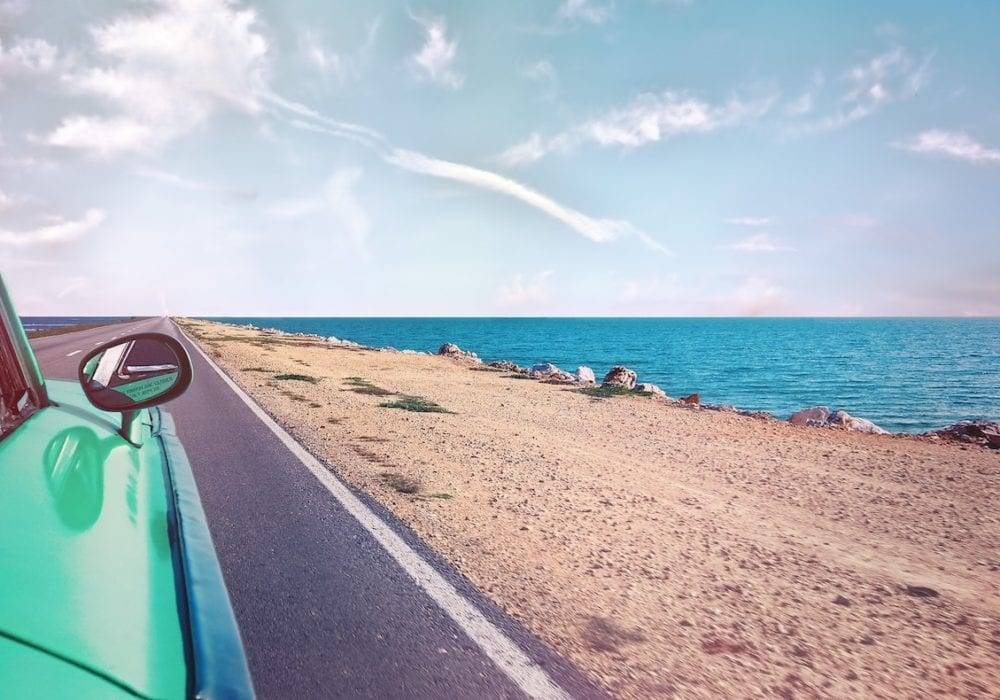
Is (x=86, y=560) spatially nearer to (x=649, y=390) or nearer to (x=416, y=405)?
(x=416, y=405)

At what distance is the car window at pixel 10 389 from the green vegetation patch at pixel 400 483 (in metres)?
4.51

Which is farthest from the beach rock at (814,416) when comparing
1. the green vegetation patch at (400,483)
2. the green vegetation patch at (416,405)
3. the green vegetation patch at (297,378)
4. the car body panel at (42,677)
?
the car body panel at (42,677)

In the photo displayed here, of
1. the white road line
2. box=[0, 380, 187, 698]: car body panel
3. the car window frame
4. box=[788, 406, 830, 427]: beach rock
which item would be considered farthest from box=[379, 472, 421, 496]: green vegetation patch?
box=[788, 406, 830, 427]: beach rock


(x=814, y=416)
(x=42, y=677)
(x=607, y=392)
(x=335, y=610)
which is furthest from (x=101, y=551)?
(x=814, y=416)

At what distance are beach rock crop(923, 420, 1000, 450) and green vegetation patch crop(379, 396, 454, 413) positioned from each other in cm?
965

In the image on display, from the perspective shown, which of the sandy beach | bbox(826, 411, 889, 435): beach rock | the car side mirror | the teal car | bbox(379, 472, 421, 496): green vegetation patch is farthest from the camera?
bbox(826, 411, 889, 435): beach rock

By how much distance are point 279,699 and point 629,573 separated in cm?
266

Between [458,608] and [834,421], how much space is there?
45.1 ft

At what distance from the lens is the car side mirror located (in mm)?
2584

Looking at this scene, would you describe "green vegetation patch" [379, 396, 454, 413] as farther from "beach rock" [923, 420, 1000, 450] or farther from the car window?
the car window

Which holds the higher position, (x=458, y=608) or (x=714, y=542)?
(x=458, y=608)

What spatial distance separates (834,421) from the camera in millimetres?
14750

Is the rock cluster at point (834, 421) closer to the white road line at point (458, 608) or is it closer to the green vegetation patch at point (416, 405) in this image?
the green vegetation patch at point (416, 405)

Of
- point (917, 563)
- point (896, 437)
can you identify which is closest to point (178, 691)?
point (917, 563)
